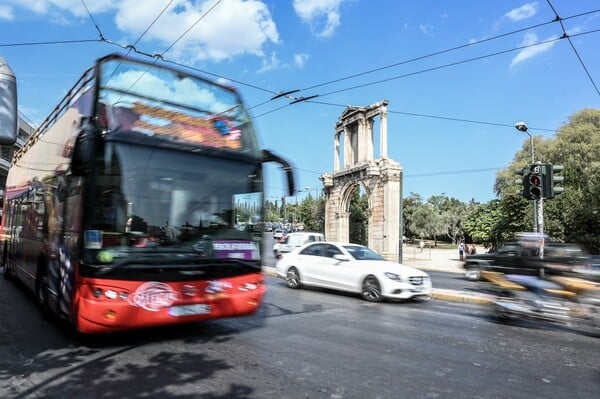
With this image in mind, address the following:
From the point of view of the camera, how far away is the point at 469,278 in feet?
61.7

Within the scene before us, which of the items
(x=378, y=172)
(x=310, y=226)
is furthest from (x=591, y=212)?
(x=310, y=226)

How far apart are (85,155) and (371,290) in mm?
7186

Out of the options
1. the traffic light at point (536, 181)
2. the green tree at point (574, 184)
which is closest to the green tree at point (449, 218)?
the green tree at point (574, 184)

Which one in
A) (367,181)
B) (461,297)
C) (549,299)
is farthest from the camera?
(367,181)

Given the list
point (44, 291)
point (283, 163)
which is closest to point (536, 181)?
point (283, 163)

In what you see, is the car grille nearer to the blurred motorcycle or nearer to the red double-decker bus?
the blurred motorcycle

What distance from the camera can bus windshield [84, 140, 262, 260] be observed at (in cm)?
557

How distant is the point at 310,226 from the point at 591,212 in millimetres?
41032

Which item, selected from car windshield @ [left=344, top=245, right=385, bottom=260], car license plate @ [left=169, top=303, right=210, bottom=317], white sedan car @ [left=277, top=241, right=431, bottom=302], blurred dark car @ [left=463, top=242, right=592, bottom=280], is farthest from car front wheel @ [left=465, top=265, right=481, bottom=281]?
car license plate @ [left=169, top=303, right=210, bottom=317]

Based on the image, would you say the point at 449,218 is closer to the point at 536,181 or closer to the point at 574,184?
the point at 574,184

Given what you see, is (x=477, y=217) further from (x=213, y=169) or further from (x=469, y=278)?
(x=213, y=169)

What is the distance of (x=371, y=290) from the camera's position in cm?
1077

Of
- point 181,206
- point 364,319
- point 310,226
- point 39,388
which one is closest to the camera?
point 39,388

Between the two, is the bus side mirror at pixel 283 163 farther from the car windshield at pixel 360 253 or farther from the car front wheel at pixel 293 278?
the car front wheel at pixel 293 278
